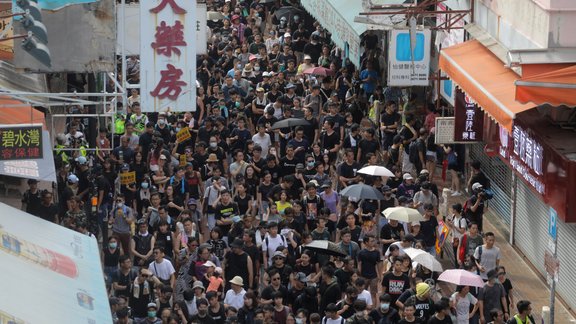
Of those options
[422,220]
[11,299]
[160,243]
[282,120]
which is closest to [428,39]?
[282,120]

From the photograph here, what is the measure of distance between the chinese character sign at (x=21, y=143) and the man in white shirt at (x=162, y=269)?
92.9 inches

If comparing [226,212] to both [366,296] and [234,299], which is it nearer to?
[234,299]

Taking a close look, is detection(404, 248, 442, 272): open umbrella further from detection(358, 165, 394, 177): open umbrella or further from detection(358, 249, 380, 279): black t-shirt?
detection(358, 165, 394, 177): open umbrella

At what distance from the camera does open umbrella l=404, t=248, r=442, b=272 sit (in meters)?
22.3

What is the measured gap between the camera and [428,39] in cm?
2997

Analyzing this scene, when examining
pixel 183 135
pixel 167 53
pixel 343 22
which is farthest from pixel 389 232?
pixel 343 22

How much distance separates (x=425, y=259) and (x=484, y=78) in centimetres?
476

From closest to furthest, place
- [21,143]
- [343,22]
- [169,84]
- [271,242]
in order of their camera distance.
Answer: [21,143] < [271,242] < [169,84] < [343,22]

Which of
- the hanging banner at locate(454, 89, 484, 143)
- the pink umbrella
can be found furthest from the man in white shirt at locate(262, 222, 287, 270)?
the hanging banner at locate(454, 89, 484, 143)

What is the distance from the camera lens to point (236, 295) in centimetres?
2183

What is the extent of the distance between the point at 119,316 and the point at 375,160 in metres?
8.09

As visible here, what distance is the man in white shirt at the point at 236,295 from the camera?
71.4 feet

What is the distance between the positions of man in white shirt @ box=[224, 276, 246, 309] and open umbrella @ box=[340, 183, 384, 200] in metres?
4.02

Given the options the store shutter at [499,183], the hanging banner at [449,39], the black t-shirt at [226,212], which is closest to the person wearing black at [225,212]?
the black t-shirt at [226,212]
